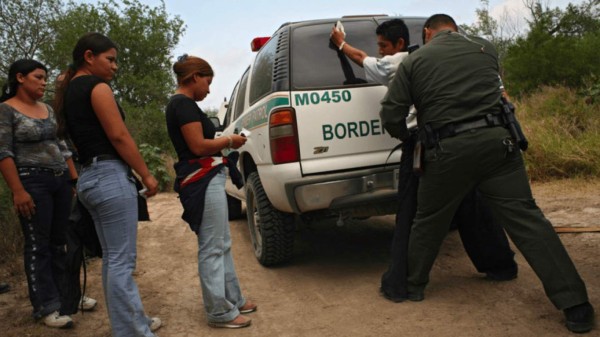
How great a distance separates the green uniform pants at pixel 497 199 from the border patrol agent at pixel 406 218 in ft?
0.66

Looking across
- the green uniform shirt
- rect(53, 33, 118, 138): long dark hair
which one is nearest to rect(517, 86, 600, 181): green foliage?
the green uniform shirt

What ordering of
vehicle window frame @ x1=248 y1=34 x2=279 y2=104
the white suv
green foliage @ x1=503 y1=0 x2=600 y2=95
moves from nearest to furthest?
the white suv < vehicle window frame @ x1=248 y1=34 x2=279 y2=104 < green foliage @ x1=503 y1=0 x2=600 y2=95

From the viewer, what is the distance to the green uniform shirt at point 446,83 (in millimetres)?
3139

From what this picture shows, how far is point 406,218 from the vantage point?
3.61 metres

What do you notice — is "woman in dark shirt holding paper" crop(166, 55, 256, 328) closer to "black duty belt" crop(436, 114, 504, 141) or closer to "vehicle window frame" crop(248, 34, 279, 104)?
"vehicle window frame" crop(248, 34, 279, 104)

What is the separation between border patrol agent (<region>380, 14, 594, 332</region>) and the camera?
9.60 feet

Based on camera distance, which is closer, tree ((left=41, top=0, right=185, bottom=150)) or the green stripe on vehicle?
the green stripe on vehicle

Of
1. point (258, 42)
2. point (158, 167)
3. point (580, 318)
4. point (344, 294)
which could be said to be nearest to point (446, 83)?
point (580, 318)

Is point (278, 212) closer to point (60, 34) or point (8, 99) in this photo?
point (8, 99)

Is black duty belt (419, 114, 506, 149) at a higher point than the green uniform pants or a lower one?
higher

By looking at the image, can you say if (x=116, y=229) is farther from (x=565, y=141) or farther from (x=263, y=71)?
(x=565, y=141)

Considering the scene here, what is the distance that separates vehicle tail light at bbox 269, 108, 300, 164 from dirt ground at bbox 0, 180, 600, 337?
1039 millimetres

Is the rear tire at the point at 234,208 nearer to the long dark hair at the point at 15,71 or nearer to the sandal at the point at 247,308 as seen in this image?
the sandal at the point at 247,308

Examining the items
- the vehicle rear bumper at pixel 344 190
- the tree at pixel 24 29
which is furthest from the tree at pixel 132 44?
the vehicle rear bumper at pixel 344 190
